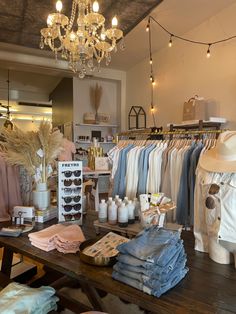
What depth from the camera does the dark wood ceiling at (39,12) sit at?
3.26m

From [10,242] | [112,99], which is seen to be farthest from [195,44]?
[10,242]

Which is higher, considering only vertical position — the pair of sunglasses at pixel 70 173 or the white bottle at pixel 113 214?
the pair of sunglasses at pixel 70 173

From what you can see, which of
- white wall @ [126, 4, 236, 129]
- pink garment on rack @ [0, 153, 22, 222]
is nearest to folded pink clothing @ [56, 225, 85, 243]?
pink garment on rack @ [0, 153, 22, 222]

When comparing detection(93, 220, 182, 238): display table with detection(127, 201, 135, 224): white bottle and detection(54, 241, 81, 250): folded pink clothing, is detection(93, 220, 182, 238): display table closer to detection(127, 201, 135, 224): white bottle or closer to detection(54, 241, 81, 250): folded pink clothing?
detection(127, 201, 135, 224): white bottle

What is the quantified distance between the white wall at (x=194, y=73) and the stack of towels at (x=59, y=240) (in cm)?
307

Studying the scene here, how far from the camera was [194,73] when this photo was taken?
15.0 ft

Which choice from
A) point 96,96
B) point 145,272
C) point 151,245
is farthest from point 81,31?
point 96,96

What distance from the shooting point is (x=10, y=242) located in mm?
1676

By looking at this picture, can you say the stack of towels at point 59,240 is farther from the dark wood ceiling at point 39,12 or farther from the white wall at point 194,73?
the white wall at point 194,73

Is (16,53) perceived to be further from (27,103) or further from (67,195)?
(27,103)

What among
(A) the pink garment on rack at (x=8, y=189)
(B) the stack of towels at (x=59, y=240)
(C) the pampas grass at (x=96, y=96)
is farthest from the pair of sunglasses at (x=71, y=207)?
(C) the pampas grass at (x=96, y=96)

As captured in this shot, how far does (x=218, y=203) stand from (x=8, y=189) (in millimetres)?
1592

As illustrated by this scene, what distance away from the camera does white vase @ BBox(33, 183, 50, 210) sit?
6.81ft

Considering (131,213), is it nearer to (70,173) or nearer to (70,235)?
(70,235)
